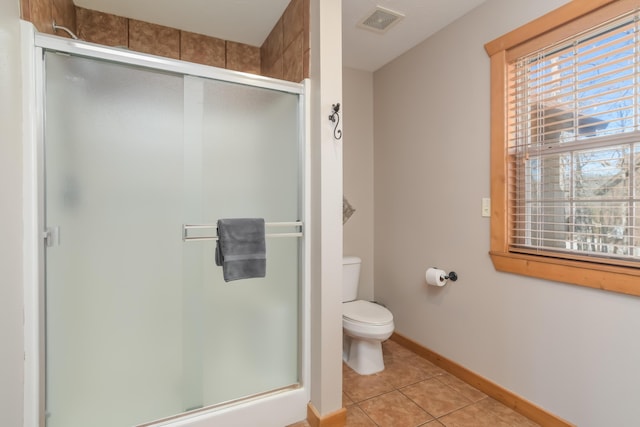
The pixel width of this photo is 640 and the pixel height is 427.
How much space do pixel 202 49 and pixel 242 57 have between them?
298mm

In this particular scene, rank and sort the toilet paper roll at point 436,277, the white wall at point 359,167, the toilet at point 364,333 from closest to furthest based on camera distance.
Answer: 1. the toilet at point 364,333
2. the toilet paper roll at point 436,277
3. the white wall at point 359,167

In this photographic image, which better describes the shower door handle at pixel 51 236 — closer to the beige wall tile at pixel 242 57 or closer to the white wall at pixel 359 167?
the beige wall tile at pixel 242 57

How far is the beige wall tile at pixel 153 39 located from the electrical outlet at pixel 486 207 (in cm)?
235

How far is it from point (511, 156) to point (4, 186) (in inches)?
93.5

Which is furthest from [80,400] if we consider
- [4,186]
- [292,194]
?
[292,194]

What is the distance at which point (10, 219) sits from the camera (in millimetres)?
1073

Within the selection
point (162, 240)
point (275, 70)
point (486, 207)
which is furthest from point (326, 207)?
point (275, 70)

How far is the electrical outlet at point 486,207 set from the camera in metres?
1.86

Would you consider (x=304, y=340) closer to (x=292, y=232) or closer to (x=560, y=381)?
(x=292, y=232)

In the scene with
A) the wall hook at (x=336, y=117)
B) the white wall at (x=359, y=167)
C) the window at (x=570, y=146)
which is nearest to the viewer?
the window at (x=570, y=146)

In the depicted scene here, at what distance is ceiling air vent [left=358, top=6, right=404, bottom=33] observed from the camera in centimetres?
192

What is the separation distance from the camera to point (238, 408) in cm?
155

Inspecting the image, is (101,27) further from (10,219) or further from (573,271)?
(573,271)

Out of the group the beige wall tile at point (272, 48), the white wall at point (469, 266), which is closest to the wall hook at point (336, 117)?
the beige wall tile at point (272, 48)
